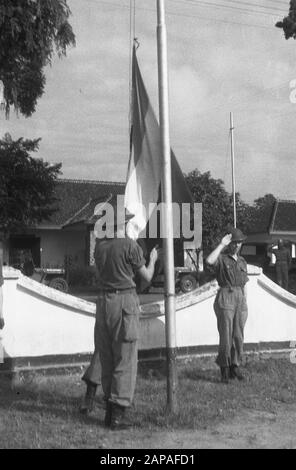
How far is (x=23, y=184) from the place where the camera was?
2431cm

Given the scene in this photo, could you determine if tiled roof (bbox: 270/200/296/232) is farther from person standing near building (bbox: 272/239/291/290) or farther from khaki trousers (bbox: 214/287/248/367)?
khaki trousers (bbox: 214/287/248/367)

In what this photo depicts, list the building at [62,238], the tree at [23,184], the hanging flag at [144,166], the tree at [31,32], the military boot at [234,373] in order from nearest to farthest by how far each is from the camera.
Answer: the hanging flag at [144,166], the military boot at [234,373], the tree at [31,32], the tree at [23,184], the building at [62,238]

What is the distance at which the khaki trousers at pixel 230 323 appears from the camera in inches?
332

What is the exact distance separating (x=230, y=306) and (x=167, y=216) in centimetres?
206

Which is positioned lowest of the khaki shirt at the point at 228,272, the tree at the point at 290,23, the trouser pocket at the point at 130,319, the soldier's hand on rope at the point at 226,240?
the trouser pocket at the point at 130,319

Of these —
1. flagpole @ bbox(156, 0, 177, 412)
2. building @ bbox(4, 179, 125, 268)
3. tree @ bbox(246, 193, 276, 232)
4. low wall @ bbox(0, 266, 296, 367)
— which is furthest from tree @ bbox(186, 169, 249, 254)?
flagpole @ bbox(156, 0, 177, 412)

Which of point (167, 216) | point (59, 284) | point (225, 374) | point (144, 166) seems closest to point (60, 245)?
point (59, 284)

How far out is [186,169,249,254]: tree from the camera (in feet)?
98.4

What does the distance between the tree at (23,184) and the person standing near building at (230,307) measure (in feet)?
52.0

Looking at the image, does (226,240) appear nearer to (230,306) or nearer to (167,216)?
(230,306)

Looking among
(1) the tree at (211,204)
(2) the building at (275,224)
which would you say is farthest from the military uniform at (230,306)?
(2) the building at (275,224)

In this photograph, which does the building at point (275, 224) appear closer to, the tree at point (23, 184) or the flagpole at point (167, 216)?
the tree at point (23, 184)

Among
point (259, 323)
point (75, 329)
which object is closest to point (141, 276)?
point (75, 329)

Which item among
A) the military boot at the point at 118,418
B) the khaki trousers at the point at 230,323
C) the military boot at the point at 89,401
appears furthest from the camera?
the khaki trousers at the point at 230,323
